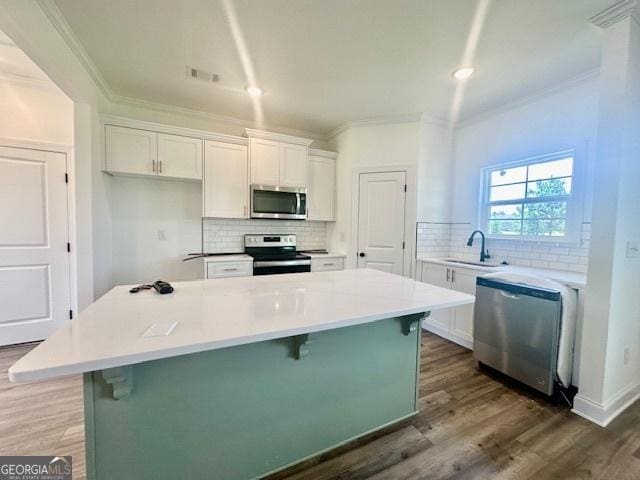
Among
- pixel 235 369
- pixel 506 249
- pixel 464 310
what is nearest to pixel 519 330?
pixel 464 310

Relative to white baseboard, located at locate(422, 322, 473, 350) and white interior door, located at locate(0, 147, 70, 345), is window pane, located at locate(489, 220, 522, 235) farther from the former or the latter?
white interior door, located at locate(0, 147, 70, 345)

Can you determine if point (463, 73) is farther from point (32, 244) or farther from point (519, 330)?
point (32, 244)

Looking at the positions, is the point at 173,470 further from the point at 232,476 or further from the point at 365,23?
the point at 365,23

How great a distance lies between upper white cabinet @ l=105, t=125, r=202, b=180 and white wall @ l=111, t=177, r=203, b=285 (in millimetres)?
323

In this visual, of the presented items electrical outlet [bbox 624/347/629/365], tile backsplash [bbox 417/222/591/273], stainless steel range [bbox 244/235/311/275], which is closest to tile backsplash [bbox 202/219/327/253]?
stainless steel range [bbox 244/235/311/275]

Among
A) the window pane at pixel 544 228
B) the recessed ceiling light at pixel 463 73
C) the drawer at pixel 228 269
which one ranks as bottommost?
the drawer at pixel 228 269

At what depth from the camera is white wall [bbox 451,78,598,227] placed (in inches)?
96.9

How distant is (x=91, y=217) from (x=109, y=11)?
66.8 inches

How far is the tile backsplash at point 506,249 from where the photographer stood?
2.53m

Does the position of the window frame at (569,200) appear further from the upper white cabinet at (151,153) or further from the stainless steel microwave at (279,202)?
the upper white cabinet at (151,153)

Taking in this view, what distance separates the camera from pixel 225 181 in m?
3.36

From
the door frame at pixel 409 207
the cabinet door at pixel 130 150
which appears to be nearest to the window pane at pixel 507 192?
the door frame at pixel 409 207

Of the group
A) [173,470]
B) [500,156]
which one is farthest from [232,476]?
[500,156]

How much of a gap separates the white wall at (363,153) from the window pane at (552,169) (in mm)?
1208
